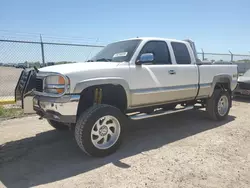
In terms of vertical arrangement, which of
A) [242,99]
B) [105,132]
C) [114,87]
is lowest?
[242,99]

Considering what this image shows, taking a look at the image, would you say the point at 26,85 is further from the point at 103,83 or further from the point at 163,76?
the point at 163,76

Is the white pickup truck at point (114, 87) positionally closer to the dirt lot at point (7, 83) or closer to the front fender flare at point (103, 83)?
the front fender flare at point (103, 83)

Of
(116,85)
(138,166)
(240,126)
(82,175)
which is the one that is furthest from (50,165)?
(240,126)

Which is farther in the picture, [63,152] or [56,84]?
[63,152]

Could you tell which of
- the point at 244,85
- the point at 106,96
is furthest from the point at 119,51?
the point at 244,85

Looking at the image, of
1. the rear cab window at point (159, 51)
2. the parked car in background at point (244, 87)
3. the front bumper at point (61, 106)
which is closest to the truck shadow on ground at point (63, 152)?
the front bumper at point (61, 106)

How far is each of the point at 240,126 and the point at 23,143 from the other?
16.3 ft

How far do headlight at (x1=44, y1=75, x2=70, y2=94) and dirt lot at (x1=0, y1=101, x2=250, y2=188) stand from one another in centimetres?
114

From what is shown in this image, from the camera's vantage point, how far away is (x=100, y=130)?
3.87m

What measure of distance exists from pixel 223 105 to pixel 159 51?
2.78 m

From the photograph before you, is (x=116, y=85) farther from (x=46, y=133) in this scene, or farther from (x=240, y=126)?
(x=240, y=126)

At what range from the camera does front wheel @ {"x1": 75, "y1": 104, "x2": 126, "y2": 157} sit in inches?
143

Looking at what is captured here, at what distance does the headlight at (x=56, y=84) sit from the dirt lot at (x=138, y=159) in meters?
1.14

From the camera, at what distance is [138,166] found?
3.51 meters
